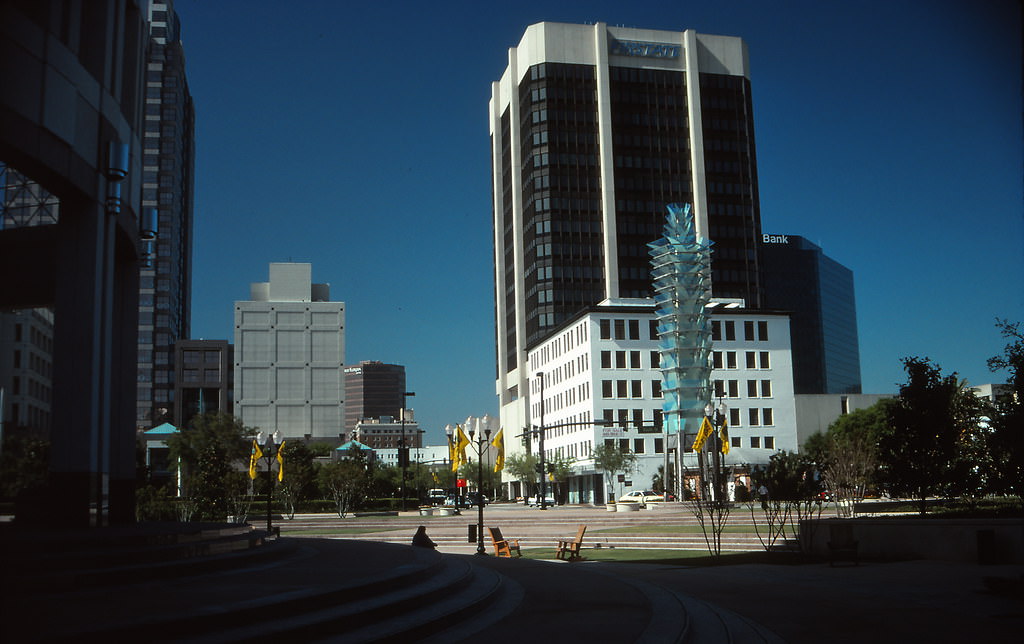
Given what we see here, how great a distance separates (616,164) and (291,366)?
52.9 meters

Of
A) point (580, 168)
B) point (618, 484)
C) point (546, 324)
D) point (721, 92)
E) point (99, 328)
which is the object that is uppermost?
point (721, 92)

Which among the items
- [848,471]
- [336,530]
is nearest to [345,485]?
[336,530]

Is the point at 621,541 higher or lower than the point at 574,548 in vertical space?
lower

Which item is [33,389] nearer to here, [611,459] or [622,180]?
[611,459]

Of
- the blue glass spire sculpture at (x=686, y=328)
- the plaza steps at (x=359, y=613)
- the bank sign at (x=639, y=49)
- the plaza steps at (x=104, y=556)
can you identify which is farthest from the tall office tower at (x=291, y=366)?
the plaza steps at (x=359, y=613)

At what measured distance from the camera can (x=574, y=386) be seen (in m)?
102

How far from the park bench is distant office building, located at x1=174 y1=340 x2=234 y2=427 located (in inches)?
4908

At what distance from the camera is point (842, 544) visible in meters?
23.5

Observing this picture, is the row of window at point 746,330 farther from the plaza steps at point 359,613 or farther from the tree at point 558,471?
the plaza steps at point 359,613

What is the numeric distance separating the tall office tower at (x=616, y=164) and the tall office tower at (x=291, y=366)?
84.3 feet

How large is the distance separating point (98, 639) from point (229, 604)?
206cm

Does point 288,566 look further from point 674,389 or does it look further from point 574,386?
point 574,386

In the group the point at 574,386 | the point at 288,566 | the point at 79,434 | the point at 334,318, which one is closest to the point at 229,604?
the point at 288,566

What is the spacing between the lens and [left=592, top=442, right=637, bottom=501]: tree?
86000 millimetres
